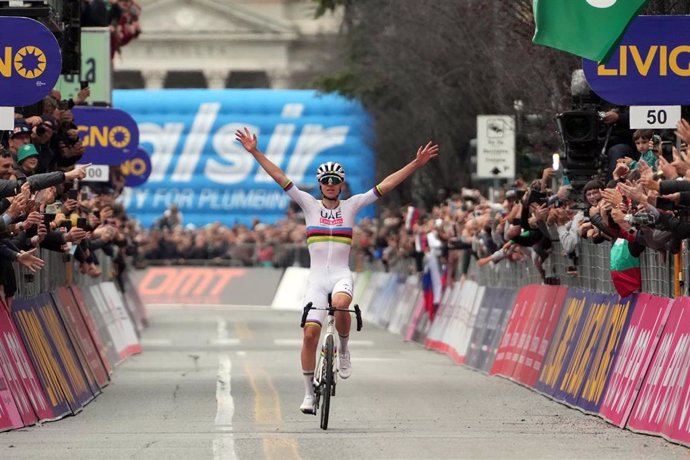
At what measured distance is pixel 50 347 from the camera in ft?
65.1

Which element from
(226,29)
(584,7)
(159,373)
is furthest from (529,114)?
(226,29)

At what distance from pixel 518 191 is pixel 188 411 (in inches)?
280

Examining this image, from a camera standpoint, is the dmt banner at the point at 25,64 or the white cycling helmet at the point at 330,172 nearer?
the white cycling helmet at the point at 330,172

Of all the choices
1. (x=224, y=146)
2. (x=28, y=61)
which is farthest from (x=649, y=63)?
(x=224, y=146)

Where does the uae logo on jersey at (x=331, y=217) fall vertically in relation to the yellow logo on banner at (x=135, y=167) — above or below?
below

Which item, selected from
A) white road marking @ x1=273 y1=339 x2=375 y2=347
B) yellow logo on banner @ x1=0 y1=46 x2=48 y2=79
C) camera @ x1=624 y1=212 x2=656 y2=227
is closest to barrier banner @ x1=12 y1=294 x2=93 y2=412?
yellow logo on banner @ x1=0 y1=46 x2=48 y2=79

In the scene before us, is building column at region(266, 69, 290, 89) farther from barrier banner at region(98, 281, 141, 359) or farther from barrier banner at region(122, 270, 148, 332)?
barrier banner at region(98, 281, 141, 359)

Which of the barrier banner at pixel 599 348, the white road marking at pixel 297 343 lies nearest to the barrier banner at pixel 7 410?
the barrier banner at pixel 599 348

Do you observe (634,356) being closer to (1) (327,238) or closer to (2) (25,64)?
(1) (327,238)

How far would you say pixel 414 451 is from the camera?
1527cm

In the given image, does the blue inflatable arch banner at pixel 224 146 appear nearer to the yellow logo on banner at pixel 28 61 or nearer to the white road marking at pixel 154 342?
the white road marking at pixel 154 342

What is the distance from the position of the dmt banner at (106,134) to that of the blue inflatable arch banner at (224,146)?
148 feet

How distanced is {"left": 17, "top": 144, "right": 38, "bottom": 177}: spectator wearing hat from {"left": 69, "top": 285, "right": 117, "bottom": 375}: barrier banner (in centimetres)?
398

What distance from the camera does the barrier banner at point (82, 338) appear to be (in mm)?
21888
